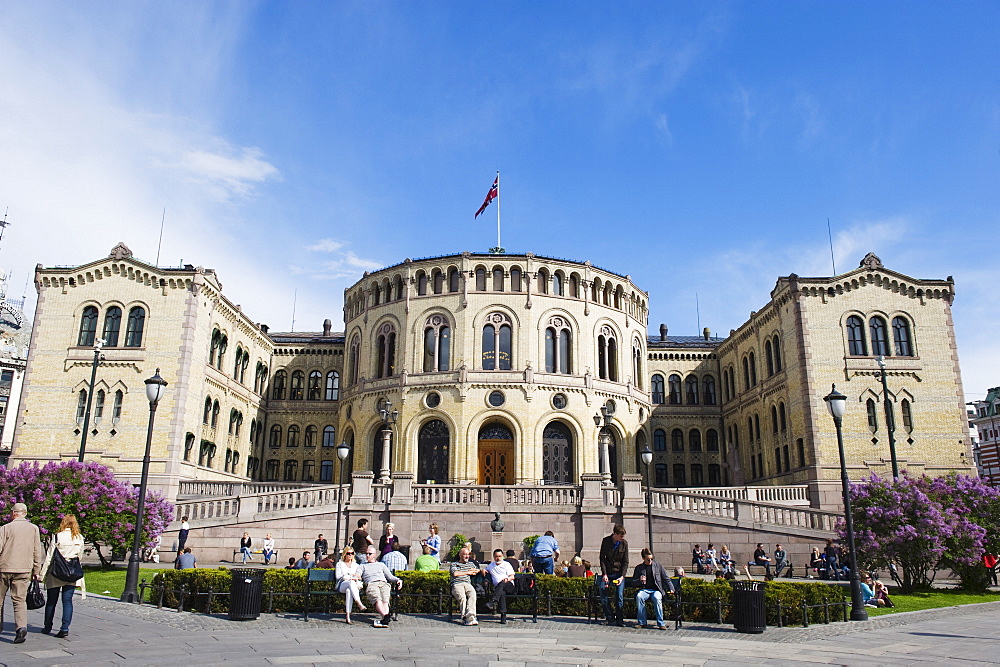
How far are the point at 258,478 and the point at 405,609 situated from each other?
35883 millimetres

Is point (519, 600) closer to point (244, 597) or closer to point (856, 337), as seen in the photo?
point (244, 597)

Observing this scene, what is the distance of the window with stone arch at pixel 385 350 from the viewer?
4370 cm

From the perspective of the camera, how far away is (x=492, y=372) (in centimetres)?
4100

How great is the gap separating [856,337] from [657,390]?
15.3m

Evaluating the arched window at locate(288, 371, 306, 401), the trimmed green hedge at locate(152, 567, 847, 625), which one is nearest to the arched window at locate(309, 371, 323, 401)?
the arched window at locate(288, 371, 306, 401)

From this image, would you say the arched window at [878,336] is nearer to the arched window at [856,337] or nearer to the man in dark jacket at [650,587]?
the arched window at [856,337]


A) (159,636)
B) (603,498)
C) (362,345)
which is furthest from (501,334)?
(159,636)

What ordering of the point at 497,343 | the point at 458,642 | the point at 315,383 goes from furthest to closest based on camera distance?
1. the point at 315,383
2. the point at 497,343
3. the point at 458,642

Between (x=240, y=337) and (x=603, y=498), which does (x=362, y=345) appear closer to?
(x=240, y=337)

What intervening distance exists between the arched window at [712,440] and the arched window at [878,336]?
14204 mm

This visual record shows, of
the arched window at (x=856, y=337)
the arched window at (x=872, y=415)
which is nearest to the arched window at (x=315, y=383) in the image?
the arched window at (x=856, y=337)

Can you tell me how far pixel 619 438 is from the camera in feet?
143

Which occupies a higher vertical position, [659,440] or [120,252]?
[120,252]

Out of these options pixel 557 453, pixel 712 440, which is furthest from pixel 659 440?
pixel 557 453
